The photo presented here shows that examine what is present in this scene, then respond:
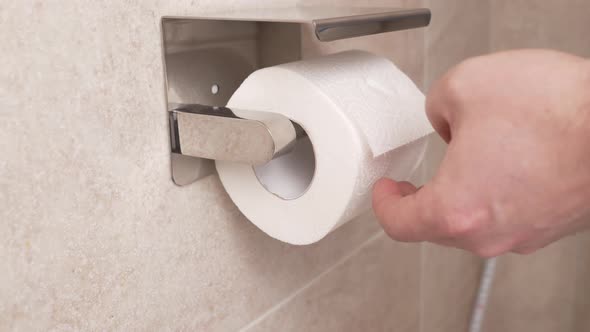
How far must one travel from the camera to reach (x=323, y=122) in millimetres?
402

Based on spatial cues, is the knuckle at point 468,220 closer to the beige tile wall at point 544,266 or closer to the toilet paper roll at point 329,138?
the toilet paper roll at point 329,138

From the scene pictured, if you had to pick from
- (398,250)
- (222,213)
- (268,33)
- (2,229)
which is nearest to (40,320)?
(2,229)

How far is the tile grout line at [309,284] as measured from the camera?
530 mm

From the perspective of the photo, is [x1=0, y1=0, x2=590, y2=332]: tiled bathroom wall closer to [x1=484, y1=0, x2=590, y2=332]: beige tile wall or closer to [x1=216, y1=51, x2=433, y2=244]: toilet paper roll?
[x1=216, y1=51, x2=433, y2=244]: toilet paper roll

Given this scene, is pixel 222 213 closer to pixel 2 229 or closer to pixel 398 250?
pixel 2 229

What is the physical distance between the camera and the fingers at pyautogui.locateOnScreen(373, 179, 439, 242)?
359 mm

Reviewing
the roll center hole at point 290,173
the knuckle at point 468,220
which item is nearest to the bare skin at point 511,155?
the knuckle at point 468,220

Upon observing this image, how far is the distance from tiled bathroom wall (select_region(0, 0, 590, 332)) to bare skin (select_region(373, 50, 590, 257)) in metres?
0.17

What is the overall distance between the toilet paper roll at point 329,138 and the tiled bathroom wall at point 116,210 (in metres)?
0.05

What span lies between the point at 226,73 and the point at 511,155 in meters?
0.22

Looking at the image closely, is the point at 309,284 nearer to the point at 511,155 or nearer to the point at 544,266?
the point at 511,155

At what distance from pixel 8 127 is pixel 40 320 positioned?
0.37 feet

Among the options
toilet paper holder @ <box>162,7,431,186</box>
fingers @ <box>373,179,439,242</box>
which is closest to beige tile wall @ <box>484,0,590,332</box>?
toilet paper holder @ <box>162,7,431,186</box>

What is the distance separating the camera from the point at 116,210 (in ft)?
1.28
